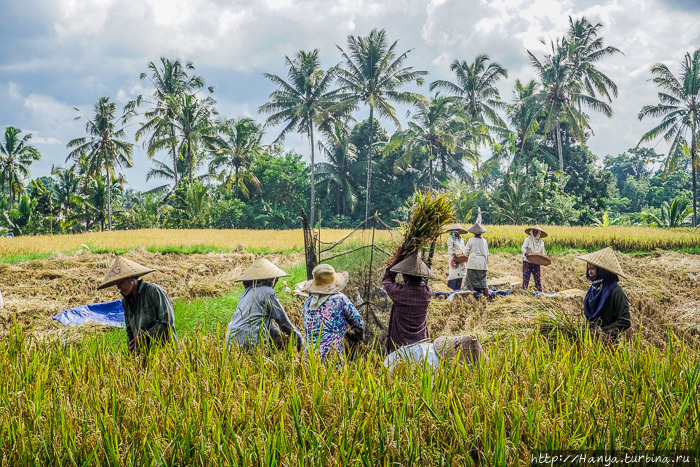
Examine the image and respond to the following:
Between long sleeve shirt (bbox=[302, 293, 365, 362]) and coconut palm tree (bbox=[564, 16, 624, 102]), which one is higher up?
coconut palm tree (bbox=[564, 16, 624, 102])

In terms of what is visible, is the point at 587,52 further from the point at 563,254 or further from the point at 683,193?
the point at 563,254

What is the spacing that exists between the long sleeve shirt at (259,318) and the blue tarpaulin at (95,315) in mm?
3282

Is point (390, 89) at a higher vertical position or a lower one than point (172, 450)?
higher

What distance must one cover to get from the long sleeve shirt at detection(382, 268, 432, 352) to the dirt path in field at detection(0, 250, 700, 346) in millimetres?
590

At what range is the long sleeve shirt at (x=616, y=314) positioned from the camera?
3402mm

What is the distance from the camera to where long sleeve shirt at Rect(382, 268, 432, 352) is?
347 centimetres

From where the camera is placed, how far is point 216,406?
7.23ft

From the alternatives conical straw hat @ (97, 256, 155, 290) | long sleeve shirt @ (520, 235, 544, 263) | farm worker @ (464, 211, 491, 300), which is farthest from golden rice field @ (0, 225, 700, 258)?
conical straw hat @ (97, 256, 155, 290)

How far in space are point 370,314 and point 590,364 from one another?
2.32 meters

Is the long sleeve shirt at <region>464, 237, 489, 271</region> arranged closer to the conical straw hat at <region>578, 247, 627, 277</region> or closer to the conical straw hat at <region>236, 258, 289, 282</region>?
the conical straw hat at <region>578, 247, 627, 277</region>

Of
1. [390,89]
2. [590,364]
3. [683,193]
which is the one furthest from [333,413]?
[683,193]

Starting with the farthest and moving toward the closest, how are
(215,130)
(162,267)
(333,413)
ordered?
(215,130)
(162,267)
(333,413)

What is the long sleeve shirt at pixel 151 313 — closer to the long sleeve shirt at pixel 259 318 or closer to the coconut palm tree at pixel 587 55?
the long sleeve shirt at pixel 259 318

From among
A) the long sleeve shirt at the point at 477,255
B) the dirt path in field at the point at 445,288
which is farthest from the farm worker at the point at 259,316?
the long sleeve shirt at the point at 477,255
